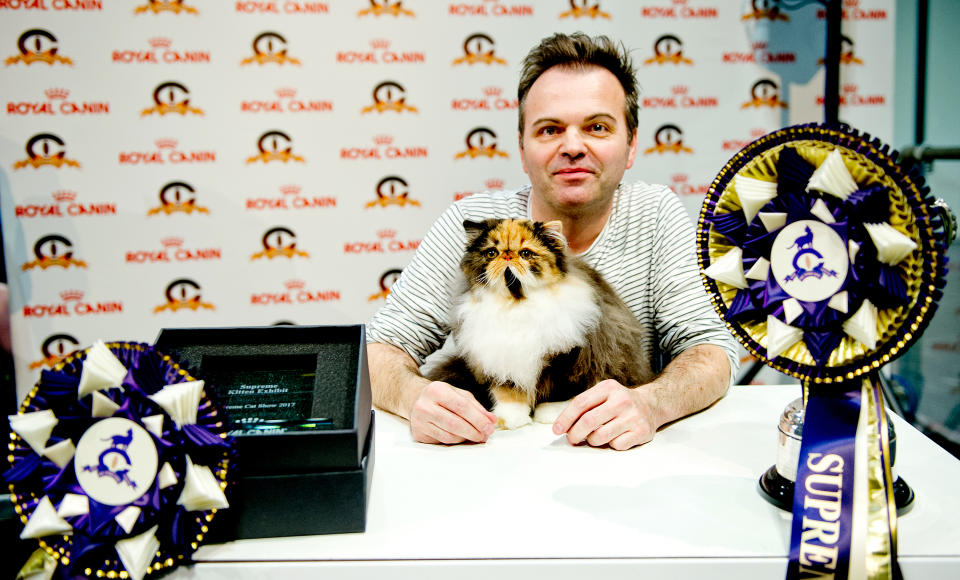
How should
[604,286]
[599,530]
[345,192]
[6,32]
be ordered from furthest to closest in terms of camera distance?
[345,192] → [6,32] → [604,286] → [599,530]

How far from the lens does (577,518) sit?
86cm

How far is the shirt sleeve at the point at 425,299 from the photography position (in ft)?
5.36

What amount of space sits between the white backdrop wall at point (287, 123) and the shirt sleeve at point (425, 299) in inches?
35.2

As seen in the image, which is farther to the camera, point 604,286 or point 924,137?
point 924,137

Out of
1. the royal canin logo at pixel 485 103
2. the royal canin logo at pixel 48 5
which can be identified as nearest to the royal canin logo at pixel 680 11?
the royal canin logo at pixel 485 103

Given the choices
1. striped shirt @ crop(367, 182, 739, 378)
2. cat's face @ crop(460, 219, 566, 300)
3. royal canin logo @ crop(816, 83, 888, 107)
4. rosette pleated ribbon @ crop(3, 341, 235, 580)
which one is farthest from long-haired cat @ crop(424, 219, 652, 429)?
royal canin logo @ crop(816, 83, 888, 107)

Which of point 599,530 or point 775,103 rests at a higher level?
point 775,103

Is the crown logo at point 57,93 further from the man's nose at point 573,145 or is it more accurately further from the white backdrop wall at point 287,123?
the man's nose at point 573,145

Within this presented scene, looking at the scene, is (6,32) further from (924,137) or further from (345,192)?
(924,137)

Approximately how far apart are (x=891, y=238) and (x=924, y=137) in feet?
7.78

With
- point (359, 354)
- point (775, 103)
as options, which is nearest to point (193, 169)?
point (359, 354)

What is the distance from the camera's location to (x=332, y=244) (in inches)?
101

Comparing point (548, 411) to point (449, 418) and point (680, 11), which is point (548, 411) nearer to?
point (449, 418)

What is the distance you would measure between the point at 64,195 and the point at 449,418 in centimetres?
225
